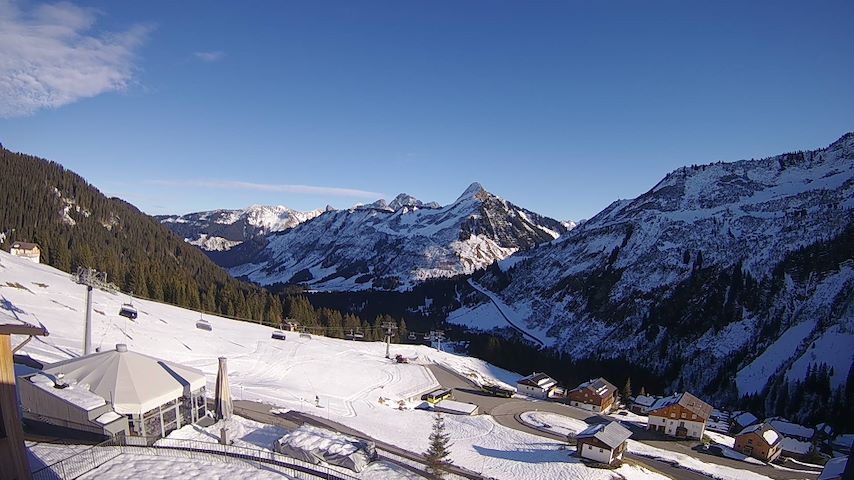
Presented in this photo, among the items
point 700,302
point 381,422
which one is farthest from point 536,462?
point 700,302

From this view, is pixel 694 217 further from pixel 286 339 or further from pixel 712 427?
pixel 286 339

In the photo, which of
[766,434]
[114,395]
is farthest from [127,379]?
[766,434]

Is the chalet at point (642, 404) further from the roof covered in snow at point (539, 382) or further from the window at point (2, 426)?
the window at point (2, 426)

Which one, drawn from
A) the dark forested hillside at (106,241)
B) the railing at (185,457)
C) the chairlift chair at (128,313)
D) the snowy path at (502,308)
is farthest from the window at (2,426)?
the snowy path at (502,308)

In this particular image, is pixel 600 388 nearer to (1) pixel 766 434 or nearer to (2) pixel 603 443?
(1) pixel 766 434

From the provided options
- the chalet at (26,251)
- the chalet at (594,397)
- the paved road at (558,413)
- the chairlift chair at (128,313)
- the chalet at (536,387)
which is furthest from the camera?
the chalet at (26,251)

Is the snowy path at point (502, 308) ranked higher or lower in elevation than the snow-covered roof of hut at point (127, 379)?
lower
